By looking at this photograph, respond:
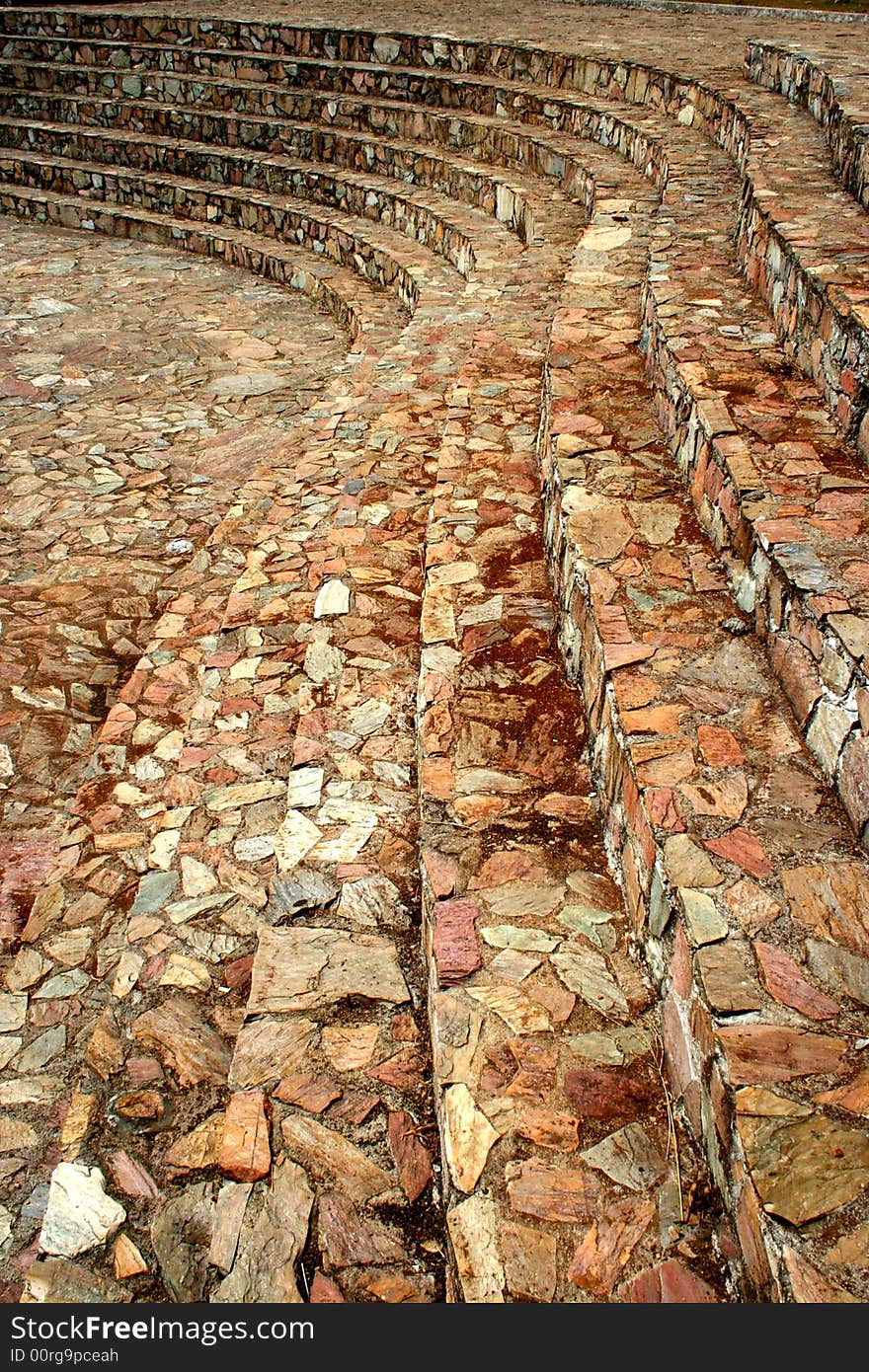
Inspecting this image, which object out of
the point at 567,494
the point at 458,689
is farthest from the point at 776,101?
the point at 458,689

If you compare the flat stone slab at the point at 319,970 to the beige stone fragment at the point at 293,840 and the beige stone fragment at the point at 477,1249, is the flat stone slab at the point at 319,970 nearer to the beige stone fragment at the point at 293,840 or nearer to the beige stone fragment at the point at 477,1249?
the beige stone fragment at the point at 293,840

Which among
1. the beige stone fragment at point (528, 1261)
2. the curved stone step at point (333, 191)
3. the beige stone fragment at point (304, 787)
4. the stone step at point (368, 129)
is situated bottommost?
the beige stone fragment at point (304, 787)

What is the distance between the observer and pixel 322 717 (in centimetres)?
307

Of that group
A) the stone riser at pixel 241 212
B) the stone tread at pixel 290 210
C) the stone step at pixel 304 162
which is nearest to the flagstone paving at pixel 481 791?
the stone tread at pixel 290 210

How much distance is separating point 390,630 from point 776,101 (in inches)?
173

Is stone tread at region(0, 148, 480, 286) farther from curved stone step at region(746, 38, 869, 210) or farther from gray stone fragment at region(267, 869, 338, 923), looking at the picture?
gray stone fragment at region(267, 869, 338, 923)

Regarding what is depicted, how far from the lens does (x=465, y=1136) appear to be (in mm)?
1853

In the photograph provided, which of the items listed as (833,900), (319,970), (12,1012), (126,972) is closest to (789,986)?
(833,900)

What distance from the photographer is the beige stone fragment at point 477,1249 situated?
1.65m

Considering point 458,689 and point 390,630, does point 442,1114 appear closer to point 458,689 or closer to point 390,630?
point 458,689

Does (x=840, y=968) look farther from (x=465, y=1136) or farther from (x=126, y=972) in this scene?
(x=126, y=972)

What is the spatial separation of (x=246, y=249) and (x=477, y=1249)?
8.03m

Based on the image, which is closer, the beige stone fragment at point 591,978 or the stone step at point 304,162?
the beige stone fragment at point 591,978

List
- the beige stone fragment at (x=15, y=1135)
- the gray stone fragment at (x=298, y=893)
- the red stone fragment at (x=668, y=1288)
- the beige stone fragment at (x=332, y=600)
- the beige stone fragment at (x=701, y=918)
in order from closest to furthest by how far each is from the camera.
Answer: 1. the red stone fragment at (x=668, y=1288)
2. the beige stone fragment at (x=701, y=918)
3. the beige stone fragment at (x=15, y=1135)
4. the gray stone fragment at (x=298, y=893)
5. the beige stone fragment at (x=332, y=600)
